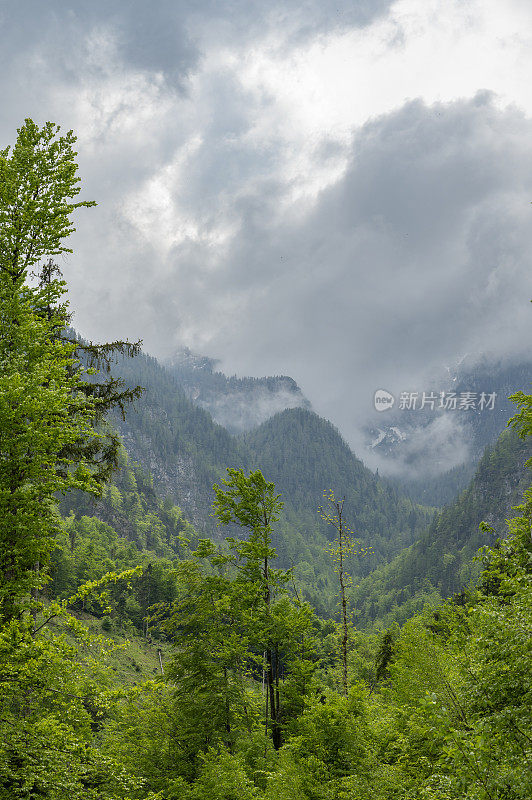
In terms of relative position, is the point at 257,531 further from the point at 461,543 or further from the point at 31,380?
the point at 461,543

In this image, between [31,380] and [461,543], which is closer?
[31,380]

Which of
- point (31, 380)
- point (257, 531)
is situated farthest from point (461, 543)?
point (31, 380)

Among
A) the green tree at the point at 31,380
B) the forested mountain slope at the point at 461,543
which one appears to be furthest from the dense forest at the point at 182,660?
the forested mountain slope at the point at 461,543

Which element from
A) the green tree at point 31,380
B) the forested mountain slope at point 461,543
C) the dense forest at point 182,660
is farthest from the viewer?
the forested mountain slope at point 461,543

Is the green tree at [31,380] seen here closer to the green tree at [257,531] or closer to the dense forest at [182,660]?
the dense forest at [182,660]

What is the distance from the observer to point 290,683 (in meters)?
20.4

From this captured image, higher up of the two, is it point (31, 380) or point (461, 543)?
point (31, 380)

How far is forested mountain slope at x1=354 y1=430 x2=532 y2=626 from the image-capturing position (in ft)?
547

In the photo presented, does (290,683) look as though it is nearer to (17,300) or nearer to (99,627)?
(17,300)

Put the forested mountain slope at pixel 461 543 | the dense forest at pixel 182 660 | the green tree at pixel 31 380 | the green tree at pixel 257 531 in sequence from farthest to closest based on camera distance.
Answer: the forested mountain slope at pixel 461 543
the green tree at pixel 257 531
the green tree at pixel 31 380
the dense forest at pixel 182 660

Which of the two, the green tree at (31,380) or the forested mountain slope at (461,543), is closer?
the green tree at (31,380)

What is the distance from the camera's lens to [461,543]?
614 ft

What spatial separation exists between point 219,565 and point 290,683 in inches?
253

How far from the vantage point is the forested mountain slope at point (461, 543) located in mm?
166625
